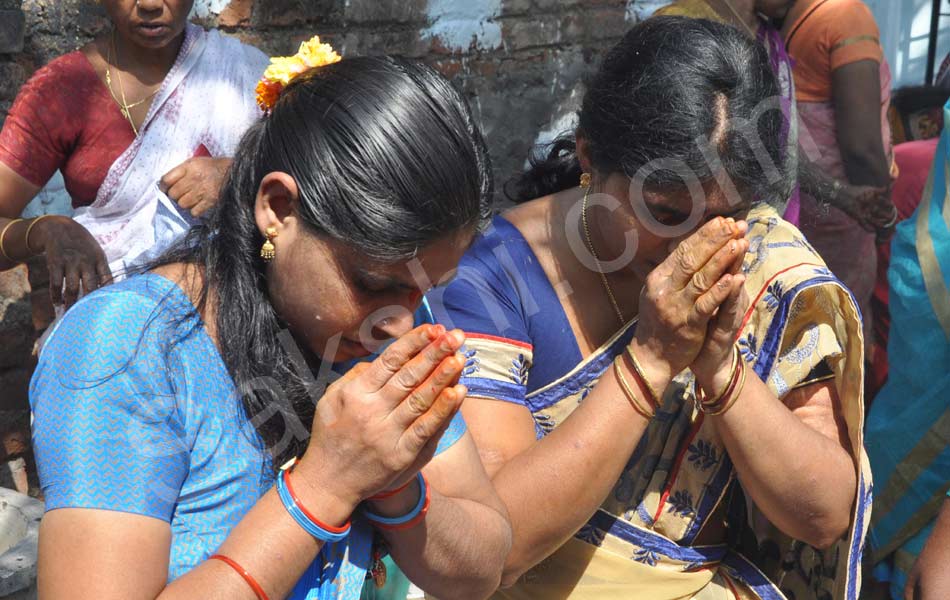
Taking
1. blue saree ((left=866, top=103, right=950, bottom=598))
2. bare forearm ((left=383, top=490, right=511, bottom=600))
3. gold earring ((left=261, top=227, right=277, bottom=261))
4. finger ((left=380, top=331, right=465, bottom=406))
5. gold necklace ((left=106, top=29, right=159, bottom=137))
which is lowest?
blue saree ((left=866, top=103, right=950, bottom=598))

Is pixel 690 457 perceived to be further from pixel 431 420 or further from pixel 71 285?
pixel 71 285

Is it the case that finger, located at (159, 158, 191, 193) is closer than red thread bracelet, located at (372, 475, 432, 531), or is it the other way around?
red thread bracelet, located at (372, 475, 432, 531)

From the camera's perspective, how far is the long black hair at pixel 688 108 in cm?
193

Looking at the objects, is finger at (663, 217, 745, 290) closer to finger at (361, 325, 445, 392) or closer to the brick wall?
finger at (361, 325, 445, 392)

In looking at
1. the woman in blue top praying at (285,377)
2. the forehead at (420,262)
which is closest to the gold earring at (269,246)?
the woman in blue top praying at (285,377)

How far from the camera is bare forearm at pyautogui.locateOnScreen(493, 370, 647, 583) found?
1.83 m

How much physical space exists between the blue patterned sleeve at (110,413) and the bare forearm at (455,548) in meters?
0.37

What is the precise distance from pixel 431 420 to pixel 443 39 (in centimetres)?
274

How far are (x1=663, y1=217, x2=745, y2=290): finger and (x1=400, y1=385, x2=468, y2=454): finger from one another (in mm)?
578

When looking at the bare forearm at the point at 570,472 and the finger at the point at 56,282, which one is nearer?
the bare forearm at the point at 570,472

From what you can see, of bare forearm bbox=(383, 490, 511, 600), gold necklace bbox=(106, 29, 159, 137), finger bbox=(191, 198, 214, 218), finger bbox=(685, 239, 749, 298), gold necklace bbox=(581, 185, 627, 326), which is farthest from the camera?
gold necklace bbox=(106, 29, 159, 137)

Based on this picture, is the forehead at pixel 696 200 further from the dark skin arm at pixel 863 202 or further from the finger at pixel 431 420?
the dark skin arm at pixel 863 202

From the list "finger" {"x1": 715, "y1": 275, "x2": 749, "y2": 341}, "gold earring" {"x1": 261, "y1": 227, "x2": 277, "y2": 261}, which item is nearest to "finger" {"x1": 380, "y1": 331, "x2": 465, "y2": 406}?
"gold earring" {"x1": 261, "y1": 227, "x2": 277, "y2": 261}

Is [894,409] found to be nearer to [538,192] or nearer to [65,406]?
[538,192]
